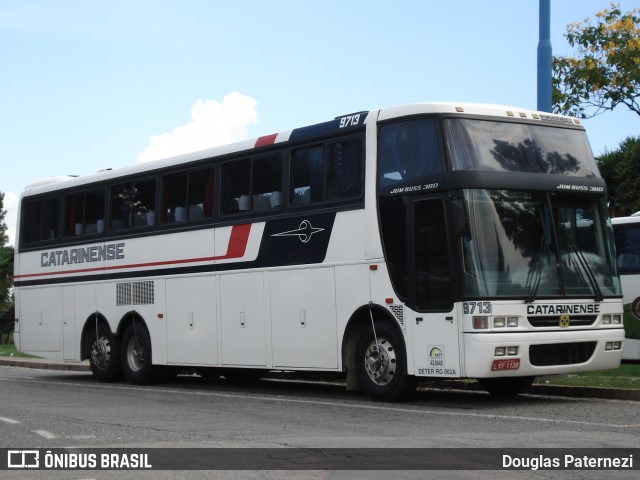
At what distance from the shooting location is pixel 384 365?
1455cm

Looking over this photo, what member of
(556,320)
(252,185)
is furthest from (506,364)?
(252,185)

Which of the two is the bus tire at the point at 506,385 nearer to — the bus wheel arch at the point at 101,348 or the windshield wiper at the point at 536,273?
the windshield wiper at the point at 536,273

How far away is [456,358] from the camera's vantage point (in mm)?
13391

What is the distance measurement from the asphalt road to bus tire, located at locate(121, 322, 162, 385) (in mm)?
1944

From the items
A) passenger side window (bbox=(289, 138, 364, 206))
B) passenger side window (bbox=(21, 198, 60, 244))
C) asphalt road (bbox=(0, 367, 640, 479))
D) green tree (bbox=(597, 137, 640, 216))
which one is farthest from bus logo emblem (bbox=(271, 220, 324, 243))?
green tree (bbox=(597, 137, 640, 216))

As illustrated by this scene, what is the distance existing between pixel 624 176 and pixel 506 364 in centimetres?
1552

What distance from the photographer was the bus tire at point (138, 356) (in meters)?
19.7

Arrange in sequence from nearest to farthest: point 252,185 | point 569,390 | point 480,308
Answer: point 480,308 → point 569,390 → point 252,185

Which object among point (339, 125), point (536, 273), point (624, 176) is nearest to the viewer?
point (536, 273)

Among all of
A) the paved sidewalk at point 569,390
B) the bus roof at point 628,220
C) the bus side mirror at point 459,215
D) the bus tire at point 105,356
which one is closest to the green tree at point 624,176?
the bus roof at point 628,220

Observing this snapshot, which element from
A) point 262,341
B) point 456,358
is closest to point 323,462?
point 456,358

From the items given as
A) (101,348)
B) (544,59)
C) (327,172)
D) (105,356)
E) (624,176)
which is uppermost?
(544,59)

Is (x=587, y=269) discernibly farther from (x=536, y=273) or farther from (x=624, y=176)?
(x=624, y=176)

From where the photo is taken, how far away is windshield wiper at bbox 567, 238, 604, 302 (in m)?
14.2
